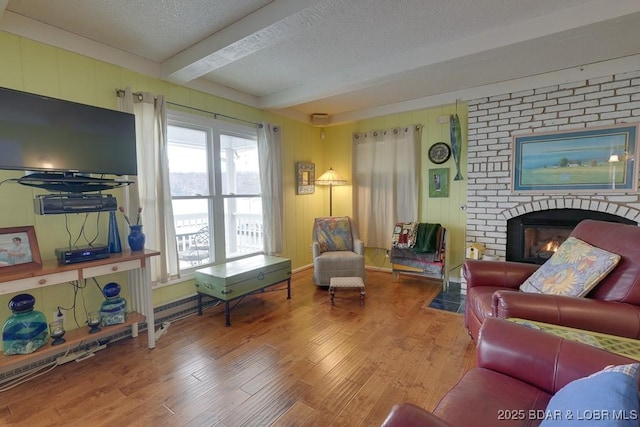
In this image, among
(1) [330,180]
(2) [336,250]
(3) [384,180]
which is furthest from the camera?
(1) [330,180]

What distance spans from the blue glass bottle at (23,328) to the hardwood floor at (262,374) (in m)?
0.27

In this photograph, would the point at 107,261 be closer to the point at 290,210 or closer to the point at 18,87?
the point at 18,87

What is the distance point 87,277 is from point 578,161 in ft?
14.4

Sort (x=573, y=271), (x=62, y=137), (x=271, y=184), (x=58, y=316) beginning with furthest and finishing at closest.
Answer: (x=271, y=184) < (x=58, y=316) < (x=62, y=137) < (x=573, y=271)

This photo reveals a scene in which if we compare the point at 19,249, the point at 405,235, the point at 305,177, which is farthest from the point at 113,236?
the point at 405,235

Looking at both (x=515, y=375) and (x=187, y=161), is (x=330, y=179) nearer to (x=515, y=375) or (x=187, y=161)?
(x=187, y=161)

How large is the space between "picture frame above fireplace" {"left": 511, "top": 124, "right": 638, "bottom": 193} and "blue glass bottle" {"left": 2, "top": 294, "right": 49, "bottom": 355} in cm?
432

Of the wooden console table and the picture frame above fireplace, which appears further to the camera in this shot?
the picture frame above fireplace

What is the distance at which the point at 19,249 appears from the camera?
190 centimetres

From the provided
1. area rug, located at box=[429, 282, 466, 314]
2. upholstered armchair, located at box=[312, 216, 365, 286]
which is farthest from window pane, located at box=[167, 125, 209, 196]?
area rug, located at box=[429, 282, 466, 314]

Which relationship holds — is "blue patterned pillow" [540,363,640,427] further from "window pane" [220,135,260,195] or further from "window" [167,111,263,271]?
"window pane" [220,135,260,195]

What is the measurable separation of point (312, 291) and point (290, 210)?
127 cm

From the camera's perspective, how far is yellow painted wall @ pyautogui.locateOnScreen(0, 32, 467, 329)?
6.66ft

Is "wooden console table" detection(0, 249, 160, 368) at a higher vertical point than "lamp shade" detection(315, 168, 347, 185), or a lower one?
lower
